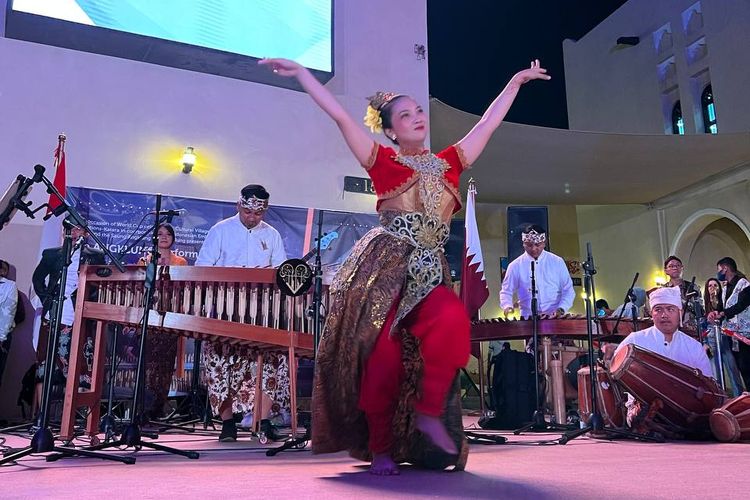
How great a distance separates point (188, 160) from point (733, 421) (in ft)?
21.5

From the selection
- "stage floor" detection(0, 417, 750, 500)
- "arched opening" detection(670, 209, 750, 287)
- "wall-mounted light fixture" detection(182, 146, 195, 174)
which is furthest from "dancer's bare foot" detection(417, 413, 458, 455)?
"arched opening" detection(670, 209, 750, 287)

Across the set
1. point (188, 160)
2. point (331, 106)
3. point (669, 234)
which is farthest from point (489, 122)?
point (669, 234)

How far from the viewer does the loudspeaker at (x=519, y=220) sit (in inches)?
438

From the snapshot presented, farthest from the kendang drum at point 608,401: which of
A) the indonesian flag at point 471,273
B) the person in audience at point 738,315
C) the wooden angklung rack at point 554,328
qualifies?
the person in audience at point 738,315

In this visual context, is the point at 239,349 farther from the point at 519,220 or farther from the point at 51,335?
the point at 519,220

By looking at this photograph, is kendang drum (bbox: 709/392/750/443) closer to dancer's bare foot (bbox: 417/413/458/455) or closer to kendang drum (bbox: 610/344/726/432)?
kendang drum (bbox: 610/344/726/432)

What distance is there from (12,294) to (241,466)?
4.97 metres

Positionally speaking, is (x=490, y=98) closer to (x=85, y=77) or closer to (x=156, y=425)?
(x=85, y=77)

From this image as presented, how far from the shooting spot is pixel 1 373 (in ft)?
→ 23.0

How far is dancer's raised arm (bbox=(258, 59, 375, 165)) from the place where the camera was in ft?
9.18

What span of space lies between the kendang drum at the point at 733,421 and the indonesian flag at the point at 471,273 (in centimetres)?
272

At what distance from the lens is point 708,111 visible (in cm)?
1420

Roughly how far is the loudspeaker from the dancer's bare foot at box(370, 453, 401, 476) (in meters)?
8.77

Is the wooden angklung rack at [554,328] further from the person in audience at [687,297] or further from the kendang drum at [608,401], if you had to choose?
the person in audience at [687,297]
